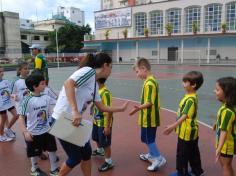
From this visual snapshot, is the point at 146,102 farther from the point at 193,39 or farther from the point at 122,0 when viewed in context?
the point at 122,0

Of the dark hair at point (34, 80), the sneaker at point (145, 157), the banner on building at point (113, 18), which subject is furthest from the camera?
the banner on building at point (113, 18)

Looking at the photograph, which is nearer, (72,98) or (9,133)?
(72,98)

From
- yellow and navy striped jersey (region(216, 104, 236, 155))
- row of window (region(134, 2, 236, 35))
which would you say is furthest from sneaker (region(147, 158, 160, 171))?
row of window (region(134, 2, 236, 35))

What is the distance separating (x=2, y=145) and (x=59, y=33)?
52076mm

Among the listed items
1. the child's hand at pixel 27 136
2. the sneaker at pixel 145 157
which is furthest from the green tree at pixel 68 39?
the child's hand at pixel 27 136

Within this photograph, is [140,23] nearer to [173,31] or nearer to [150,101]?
[173,31]

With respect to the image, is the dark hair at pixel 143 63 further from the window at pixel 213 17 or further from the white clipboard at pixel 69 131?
the window at pixel 213 17

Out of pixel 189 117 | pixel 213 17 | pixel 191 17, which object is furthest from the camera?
pixel 191 17

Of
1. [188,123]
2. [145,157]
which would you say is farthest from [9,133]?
[188,123]

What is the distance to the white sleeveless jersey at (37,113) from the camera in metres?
3.72

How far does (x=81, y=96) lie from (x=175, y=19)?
130ft

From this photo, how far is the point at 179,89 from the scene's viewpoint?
12.2 metres

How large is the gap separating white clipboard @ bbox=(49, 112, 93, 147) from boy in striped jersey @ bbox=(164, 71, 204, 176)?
101 centimetres

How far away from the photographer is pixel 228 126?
9.84ft
